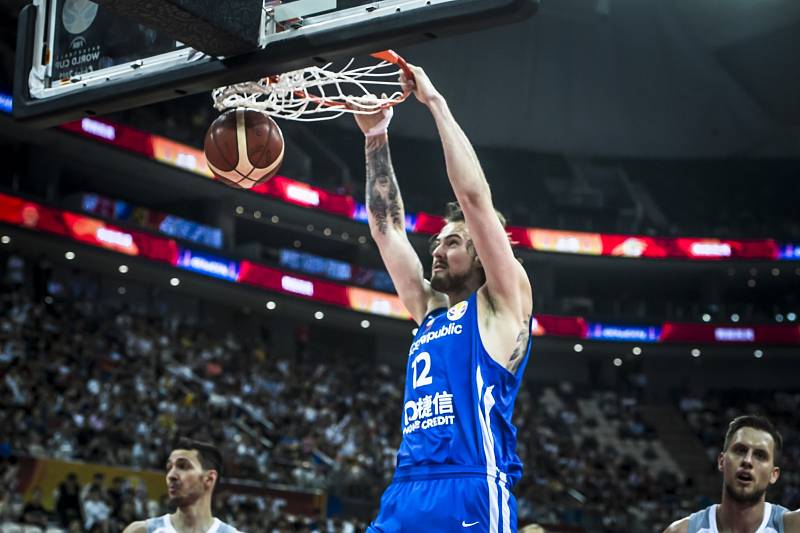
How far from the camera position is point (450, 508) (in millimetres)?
3842

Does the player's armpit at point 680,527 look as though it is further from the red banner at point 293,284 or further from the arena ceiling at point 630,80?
the arena ceiling at point 630,80

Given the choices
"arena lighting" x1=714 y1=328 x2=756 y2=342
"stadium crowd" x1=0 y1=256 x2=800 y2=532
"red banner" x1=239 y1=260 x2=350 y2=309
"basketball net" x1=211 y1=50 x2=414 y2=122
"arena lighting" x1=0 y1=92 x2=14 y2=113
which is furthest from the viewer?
"arena lighting" x1=714 y1=328 x2=756 y2=342

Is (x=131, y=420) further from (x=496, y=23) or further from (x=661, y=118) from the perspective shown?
(x=661, y=118)

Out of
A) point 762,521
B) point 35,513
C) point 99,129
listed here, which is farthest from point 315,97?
point 99,129

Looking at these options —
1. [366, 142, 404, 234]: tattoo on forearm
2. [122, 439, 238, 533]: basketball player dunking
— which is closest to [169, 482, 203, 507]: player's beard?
[122, 439, 238, 533]: basketball player dunking

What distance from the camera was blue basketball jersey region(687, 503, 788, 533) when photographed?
4984mm

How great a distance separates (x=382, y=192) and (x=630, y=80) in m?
30.6

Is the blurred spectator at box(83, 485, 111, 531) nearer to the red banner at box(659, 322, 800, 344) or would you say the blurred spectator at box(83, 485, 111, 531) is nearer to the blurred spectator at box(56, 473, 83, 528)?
the blurred spectator at box(56, 473, 83, 528)

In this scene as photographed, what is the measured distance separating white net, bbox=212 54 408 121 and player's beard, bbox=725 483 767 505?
243 centimetres

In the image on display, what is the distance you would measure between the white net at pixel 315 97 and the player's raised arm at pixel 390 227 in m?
0.12

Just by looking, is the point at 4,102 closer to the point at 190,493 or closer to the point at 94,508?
the point at 94,508

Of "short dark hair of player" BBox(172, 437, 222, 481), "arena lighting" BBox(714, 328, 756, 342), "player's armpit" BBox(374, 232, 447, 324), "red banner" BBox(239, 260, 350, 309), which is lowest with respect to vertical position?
"short dark hair of player" BBox(172, 437, 222, 481)

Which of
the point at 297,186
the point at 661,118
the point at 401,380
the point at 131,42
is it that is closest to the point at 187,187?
the point at 297,186

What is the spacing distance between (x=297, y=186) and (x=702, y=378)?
51.3 feet
